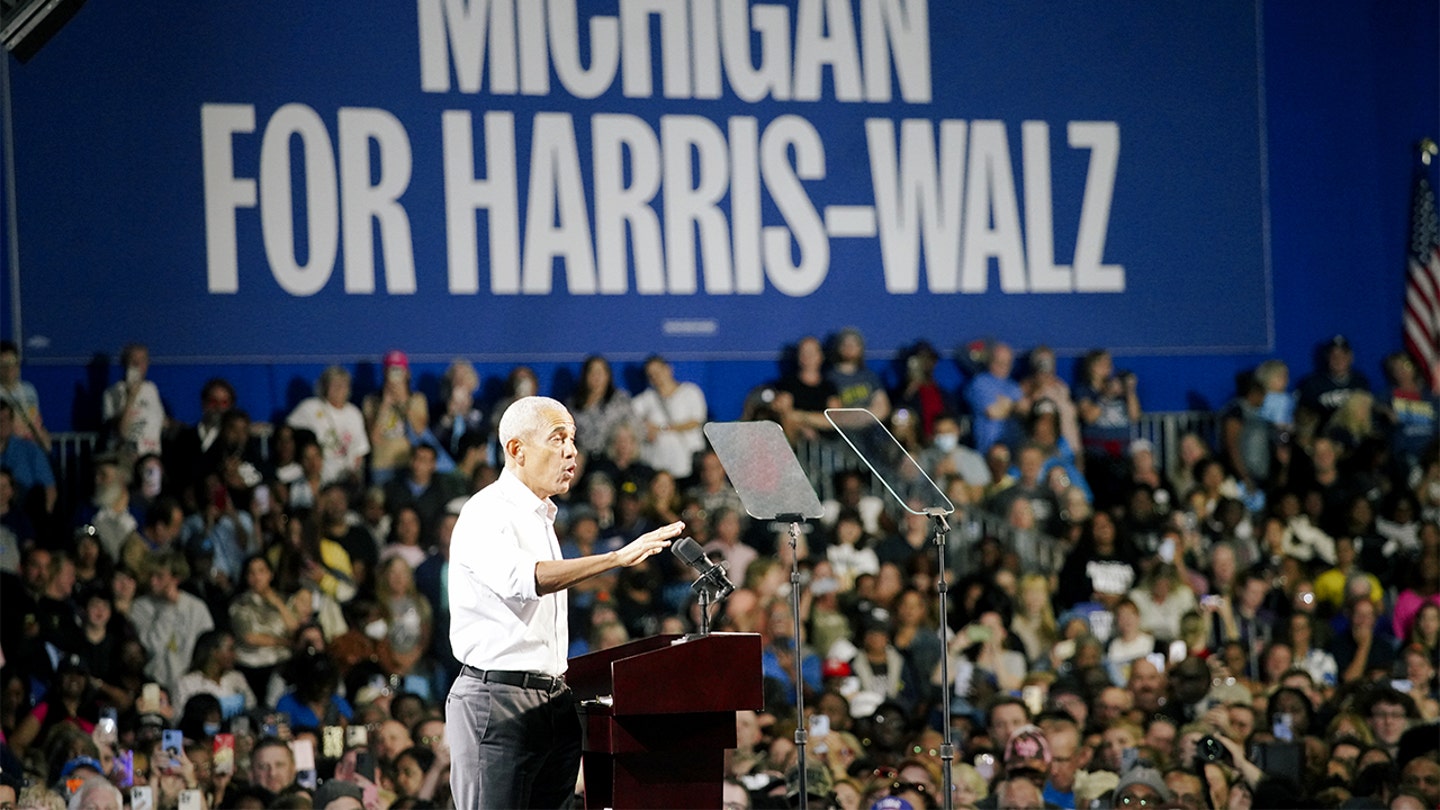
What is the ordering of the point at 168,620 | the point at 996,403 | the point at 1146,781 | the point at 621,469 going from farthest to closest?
the point at 996,403, the point at 621,469, the point at 168,620, the point at 1146,781

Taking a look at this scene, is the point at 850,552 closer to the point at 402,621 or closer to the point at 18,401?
the point at 402,621

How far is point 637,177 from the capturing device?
10234mm

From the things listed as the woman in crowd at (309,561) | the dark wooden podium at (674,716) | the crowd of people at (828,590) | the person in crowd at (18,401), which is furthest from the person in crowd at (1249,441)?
the dark wooden podium at (674,716)

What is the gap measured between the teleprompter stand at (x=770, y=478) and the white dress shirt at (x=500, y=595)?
1.78 ft

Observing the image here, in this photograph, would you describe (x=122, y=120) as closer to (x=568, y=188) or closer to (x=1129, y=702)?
(x=568, y=188)

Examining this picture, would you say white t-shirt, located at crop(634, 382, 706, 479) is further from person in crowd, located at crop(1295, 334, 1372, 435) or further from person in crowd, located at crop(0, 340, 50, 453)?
person in crowd, located at crop(1295, 334, 1372, 435)

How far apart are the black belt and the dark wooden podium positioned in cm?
14

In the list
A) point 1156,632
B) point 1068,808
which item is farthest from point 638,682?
point 1156,632

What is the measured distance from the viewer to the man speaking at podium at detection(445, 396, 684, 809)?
3.86m

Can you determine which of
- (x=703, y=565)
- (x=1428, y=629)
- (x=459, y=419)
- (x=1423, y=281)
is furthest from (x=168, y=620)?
(x=1423, y=281)

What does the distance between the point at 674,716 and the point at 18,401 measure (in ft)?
18.7

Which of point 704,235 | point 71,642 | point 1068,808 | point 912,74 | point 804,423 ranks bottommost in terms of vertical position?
point 1068,808

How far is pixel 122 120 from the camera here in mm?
9359

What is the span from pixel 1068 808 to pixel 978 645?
1.56 m
